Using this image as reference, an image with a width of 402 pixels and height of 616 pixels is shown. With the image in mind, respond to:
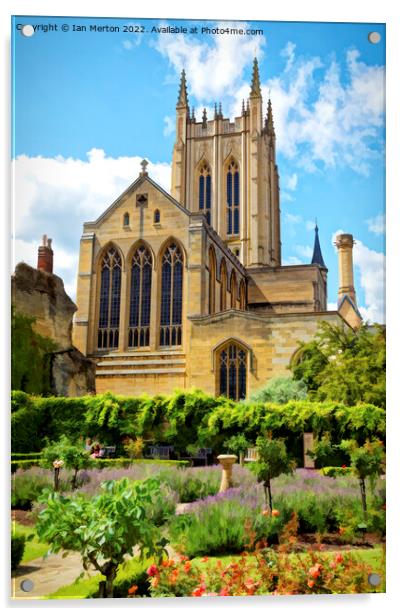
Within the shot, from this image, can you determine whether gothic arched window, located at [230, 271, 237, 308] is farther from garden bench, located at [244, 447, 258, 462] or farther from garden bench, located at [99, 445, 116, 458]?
garden bench, located at [244, 447, 258, 462]

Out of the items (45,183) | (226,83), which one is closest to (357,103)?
(226,83)

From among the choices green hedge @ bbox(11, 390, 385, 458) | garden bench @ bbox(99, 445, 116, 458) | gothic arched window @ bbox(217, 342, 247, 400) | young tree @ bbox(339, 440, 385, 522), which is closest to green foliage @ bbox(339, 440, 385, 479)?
young tree @ bbox(339, 440, 385, 522)

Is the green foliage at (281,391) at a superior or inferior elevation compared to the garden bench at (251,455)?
superior

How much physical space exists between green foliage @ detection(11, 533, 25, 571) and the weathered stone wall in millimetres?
4187

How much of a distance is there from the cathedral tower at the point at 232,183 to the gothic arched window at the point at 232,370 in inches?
812

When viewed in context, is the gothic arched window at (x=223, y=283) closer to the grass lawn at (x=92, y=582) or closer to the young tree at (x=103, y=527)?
the grass lawn at (x=92, y=582)

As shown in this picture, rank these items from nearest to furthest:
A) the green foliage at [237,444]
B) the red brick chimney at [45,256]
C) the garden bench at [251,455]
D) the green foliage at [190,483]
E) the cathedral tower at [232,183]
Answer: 1. the green foliage at [190,483]
2. the red brick chimney at [45,256]
3. the garden bench at [251,455]
4. the green foliage at [237,444]
5. the cathedral tower at [232,183]

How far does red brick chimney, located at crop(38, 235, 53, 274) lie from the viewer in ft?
38.2

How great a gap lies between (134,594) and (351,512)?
3654 millimetres

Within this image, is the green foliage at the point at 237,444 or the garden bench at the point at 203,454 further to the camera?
the garden bench at the point at 203,454

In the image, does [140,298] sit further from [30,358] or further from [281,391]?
[30,358]

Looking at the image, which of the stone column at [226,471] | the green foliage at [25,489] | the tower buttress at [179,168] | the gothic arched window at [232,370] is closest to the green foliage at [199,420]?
the stone column at [226,471]

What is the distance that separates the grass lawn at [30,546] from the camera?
9.29 m

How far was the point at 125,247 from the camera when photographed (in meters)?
23.6
